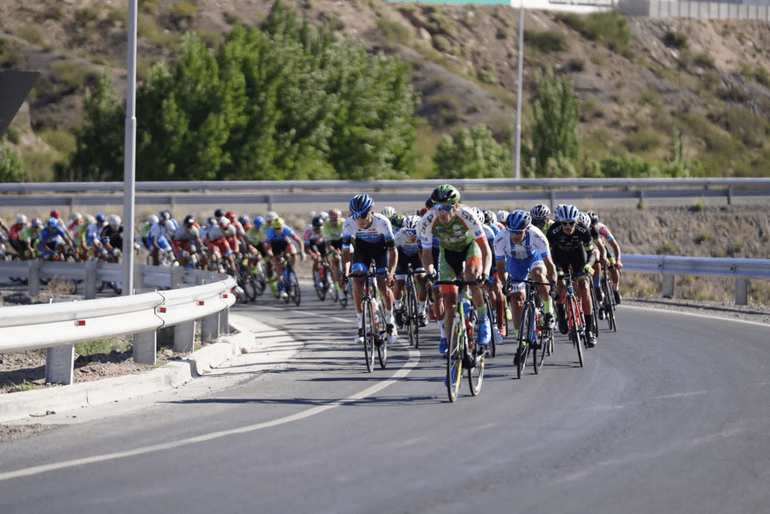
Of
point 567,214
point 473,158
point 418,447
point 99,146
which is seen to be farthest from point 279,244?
point 473,158

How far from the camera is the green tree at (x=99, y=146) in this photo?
54.3 meters

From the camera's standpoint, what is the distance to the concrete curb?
9.44 metres

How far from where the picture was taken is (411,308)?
16094mm

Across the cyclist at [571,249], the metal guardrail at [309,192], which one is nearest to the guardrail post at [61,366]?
the cyclist at [571,249]

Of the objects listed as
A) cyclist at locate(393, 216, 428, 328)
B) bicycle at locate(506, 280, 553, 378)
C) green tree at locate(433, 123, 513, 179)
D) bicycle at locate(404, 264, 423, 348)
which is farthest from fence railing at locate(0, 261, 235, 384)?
green tree at locate(433, 123, 513, 179)

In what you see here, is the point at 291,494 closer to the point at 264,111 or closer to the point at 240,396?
the point at 240,396

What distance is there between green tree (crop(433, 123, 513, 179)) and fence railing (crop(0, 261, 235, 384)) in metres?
45.1

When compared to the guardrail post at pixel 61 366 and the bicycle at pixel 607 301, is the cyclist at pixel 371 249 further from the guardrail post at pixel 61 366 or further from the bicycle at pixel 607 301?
the bicycle at pixel 607 301

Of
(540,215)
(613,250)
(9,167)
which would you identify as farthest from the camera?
(9,167)

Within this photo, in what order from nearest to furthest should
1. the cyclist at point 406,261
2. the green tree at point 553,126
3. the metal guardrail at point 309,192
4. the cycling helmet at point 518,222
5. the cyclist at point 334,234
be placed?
the cycling helmet at point 518,222 < the cyclist at point 406,261 < the cyclist at point 334,234 < the metal guardrail at point 309,192 < the green tree at point 553,126

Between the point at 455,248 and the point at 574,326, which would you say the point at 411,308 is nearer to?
the point at 574,326

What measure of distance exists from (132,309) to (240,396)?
4.54ft

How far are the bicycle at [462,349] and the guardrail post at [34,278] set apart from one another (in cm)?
1557

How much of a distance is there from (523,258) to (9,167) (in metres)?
44.5
